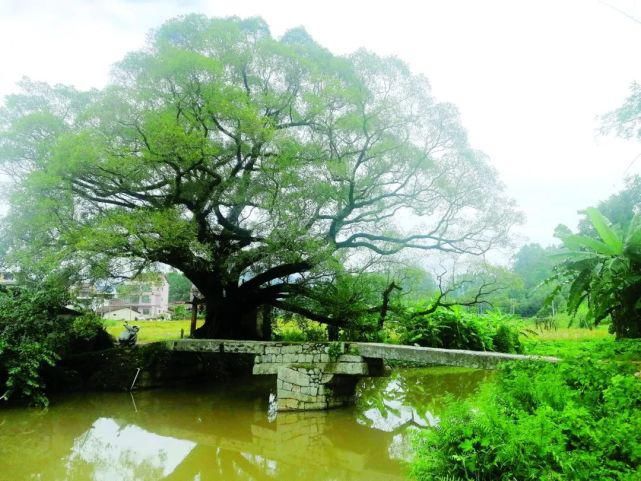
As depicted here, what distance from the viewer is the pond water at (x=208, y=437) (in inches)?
252

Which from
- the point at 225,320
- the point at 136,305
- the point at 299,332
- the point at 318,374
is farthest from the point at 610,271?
the point at 136,305

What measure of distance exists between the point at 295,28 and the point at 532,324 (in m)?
18.9

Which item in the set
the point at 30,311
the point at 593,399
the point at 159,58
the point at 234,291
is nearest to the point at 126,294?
the point at 30,311

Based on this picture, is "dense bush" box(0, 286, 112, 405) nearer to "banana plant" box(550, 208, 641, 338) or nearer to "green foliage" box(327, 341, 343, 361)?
"green foliage" box(327, 341, 343, 361)

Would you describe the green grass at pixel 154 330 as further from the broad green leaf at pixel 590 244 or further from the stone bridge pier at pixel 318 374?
the broad green leaf at pixel 590 244

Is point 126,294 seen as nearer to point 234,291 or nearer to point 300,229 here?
point 234,291

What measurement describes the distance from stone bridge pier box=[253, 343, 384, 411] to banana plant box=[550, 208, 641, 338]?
4202mm

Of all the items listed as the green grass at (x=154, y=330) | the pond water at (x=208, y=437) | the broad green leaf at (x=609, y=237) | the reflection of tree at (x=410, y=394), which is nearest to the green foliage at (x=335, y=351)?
the pond water at (x=208, y=437)

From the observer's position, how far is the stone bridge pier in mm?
9188

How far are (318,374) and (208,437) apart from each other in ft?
7.97

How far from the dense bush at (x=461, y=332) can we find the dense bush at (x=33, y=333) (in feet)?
30.9

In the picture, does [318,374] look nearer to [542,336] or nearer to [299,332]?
[299,332]

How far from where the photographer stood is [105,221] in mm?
9719

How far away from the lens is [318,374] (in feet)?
30.4
